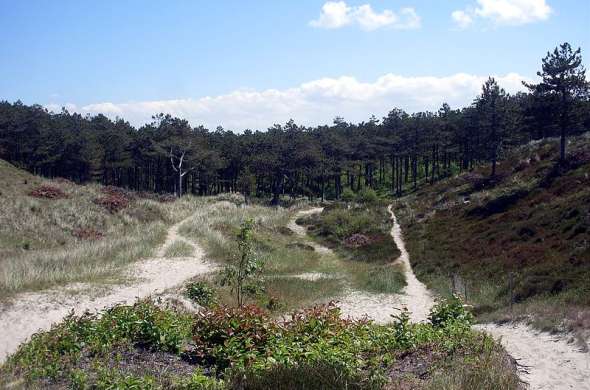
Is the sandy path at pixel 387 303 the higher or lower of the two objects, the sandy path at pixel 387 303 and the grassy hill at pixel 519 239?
the lower

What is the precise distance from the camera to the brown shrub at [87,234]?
32919 mm

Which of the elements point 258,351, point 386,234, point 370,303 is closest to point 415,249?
point 386,234

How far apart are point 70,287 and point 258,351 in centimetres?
1324

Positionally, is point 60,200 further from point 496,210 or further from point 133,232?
point 496,210

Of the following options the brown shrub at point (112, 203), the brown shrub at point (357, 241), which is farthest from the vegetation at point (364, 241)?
the brown shrub at point (112, 203)

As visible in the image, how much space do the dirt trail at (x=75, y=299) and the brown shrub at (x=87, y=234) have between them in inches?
310

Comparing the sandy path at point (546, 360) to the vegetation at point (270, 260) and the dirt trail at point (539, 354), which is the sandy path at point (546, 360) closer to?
the dirt trail at point (539, 354)

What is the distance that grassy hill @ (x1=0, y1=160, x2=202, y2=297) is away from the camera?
20.8 metres

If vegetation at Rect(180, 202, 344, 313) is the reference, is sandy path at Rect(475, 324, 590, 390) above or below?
above

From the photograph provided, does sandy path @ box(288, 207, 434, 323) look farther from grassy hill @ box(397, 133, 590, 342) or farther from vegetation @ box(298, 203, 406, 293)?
grassy hill @ box(397, 133, 590, 342)

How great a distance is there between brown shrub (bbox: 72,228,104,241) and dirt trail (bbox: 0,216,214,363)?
25.8ft

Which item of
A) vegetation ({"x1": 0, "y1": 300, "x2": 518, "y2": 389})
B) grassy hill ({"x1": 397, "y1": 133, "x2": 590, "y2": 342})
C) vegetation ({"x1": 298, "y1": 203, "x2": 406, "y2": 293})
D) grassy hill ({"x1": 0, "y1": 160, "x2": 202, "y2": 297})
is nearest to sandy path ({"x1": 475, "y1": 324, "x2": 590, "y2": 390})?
grassy hill ({"x1": 397, "y1": 133, "x2": 590, "y2": 342})

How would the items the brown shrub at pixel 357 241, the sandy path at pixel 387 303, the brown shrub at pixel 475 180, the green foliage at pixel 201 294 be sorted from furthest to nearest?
1. the brown shrub at pixel 475 180
2. the brown shrub at pixel 357 241
3. the sandy path at pixel 387 303
4. the green foliage at pixel 201 294

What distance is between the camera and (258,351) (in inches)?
321
